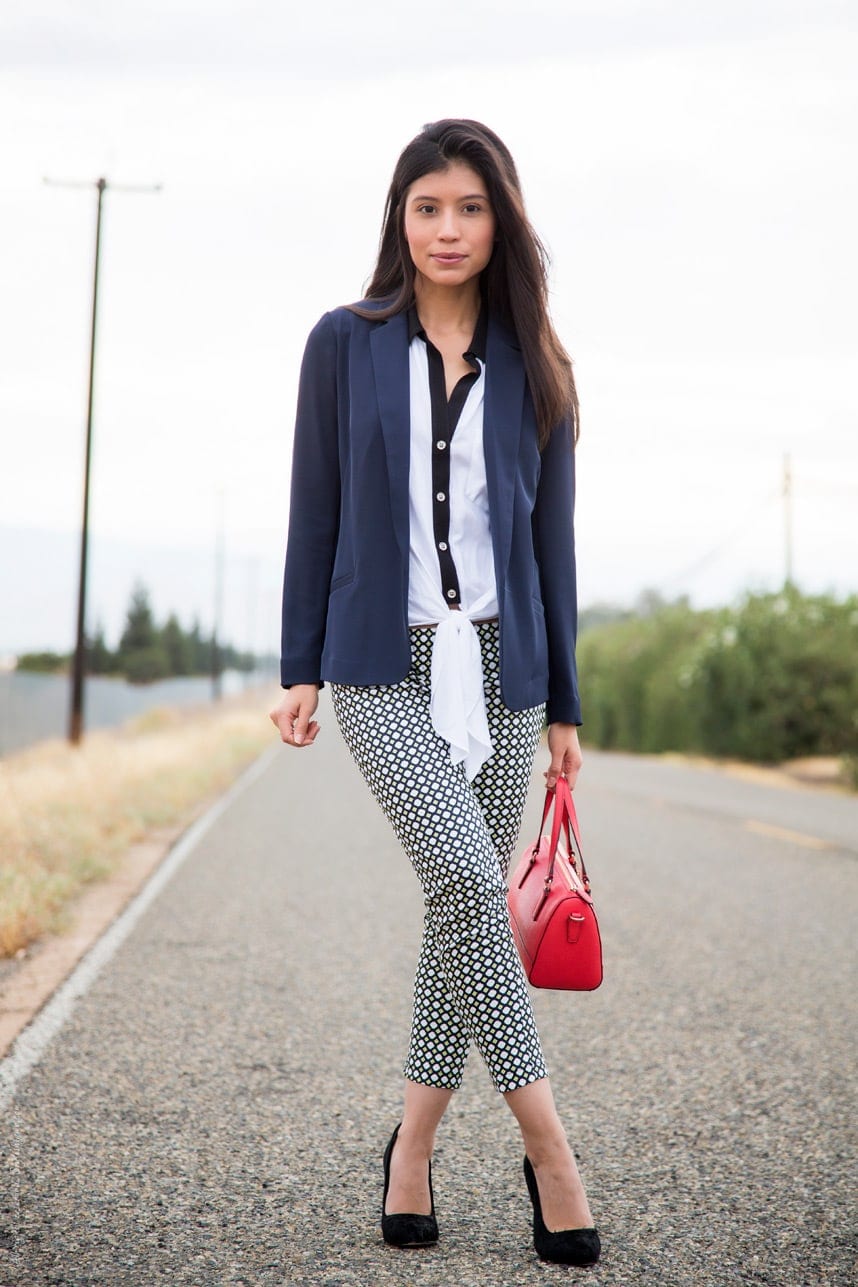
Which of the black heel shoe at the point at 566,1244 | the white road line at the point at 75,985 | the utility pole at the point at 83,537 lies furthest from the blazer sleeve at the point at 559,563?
the utility pole at the point at 83,537

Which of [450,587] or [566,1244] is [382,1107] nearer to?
[566,1244]

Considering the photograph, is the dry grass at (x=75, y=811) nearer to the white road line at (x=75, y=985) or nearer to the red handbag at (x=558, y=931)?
the white road line at (x=75, y=985)

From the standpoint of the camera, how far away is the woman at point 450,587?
2.69 m

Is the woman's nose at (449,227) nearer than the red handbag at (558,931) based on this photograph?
No

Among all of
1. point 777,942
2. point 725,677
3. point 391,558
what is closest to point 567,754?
point 391,558

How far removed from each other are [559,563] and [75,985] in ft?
10.8

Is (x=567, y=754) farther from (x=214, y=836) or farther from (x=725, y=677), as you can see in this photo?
(x=725, y=677)

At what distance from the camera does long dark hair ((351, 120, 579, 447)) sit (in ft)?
9.56

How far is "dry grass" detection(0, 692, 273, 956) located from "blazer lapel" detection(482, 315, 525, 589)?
3.98m

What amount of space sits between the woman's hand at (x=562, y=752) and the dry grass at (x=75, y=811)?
3.69m

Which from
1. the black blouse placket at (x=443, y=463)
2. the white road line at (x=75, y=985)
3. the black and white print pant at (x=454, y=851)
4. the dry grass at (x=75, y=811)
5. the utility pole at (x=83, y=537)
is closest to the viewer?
the black and white print pant at (x=454, y=851)

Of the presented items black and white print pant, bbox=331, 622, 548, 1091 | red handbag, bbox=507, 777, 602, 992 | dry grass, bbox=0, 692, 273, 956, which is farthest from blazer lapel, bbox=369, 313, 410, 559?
dry grass, bbox=0, 692, 273, 956

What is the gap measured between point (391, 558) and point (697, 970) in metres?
3.64

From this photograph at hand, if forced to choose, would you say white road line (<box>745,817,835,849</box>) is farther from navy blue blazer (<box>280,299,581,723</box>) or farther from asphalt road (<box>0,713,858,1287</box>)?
navy blue blazer (<box>280,299,581,723</box>)
